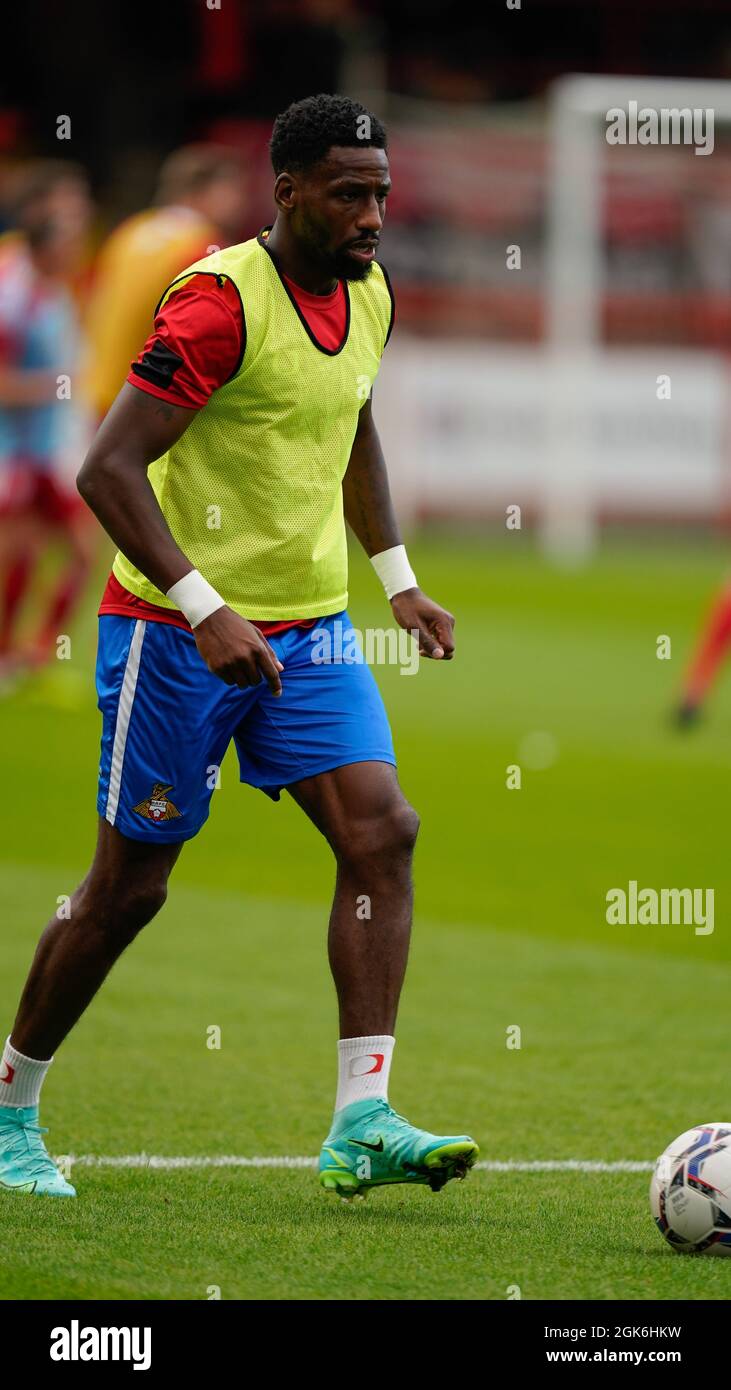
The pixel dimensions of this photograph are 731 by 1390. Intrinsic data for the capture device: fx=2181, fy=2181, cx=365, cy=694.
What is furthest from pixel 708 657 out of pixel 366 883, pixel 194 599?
pixel 194 599

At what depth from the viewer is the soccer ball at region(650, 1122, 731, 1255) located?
13.9 feet

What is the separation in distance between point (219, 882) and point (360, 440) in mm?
3884

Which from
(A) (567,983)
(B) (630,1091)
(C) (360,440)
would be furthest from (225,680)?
(A) (567,983)

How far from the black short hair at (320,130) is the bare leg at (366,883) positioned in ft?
4.19

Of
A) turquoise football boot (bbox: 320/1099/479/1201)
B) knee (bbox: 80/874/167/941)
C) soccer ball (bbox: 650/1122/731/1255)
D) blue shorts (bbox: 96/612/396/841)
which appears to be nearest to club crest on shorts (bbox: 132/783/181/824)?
blue shorts (bbox: 96/612/396/841)

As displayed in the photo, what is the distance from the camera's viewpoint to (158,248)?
11.6m

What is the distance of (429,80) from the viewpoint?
3275cm

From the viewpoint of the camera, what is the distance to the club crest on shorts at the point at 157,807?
15.0ft

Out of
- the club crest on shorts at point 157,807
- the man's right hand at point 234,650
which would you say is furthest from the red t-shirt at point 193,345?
the club crest on shorts at point 157,807

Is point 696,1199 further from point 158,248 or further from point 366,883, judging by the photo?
point 158,248

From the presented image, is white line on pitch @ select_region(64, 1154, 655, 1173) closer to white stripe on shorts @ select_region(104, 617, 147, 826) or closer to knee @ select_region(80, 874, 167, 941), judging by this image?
knee @ select_region(80, 874, 167, 941)

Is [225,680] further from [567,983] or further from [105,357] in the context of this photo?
[105,357]

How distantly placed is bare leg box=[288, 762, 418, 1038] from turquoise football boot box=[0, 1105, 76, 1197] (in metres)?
0.69

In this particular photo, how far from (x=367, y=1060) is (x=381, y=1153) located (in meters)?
0.21
